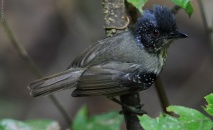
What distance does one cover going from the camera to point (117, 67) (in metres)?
4.23

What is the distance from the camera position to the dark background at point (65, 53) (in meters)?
7.30

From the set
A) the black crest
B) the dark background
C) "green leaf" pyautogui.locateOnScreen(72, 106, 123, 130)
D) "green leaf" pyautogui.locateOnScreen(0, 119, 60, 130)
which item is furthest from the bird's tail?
the dark background

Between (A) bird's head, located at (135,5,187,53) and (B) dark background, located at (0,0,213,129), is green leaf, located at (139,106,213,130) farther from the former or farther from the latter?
(B) dark background, located at (0,0,213,129)

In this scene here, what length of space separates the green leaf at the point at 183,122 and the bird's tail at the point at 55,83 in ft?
4.48

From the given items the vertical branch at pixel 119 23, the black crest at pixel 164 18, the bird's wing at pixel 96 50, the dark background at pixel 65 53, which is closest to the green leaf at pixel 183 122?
the vertical branch at pixel 119 23

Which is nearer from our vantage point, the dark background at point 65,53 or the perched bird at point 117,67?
the perched bird at point 117,67

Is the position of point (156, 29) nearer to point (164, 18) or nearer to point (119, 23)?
point (164, 18)

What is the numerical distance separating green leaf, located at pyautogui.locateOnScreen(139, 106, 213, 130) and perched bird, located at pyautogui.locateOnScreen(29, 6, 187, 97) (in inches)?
47.5

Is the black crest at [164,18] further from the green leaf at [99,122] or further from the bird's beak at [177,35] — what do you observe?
the green leaf at [99,122]

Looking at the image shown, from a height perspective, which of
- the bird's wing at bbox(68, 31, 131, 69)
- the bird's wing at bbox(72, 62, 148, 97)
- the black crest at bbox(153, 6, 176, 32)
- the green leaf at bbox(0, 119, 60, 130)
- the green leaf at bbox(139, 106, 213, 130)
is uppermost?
the black crest at bbox(153, 6, 176, 32)

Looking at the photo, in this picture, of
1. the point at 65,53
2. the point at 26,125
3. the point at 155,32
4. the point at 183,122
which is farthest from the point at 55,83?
the point at 65,53

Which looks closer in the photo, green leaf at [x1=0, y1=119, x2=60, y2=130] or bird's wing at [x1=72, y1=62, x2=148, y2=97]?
green leaf at [x1=0, y1=119, x2=60, y2=130]

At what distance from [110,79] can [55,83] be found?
0.45m

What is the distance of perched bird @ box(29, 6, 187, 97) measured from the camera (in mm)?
4188
